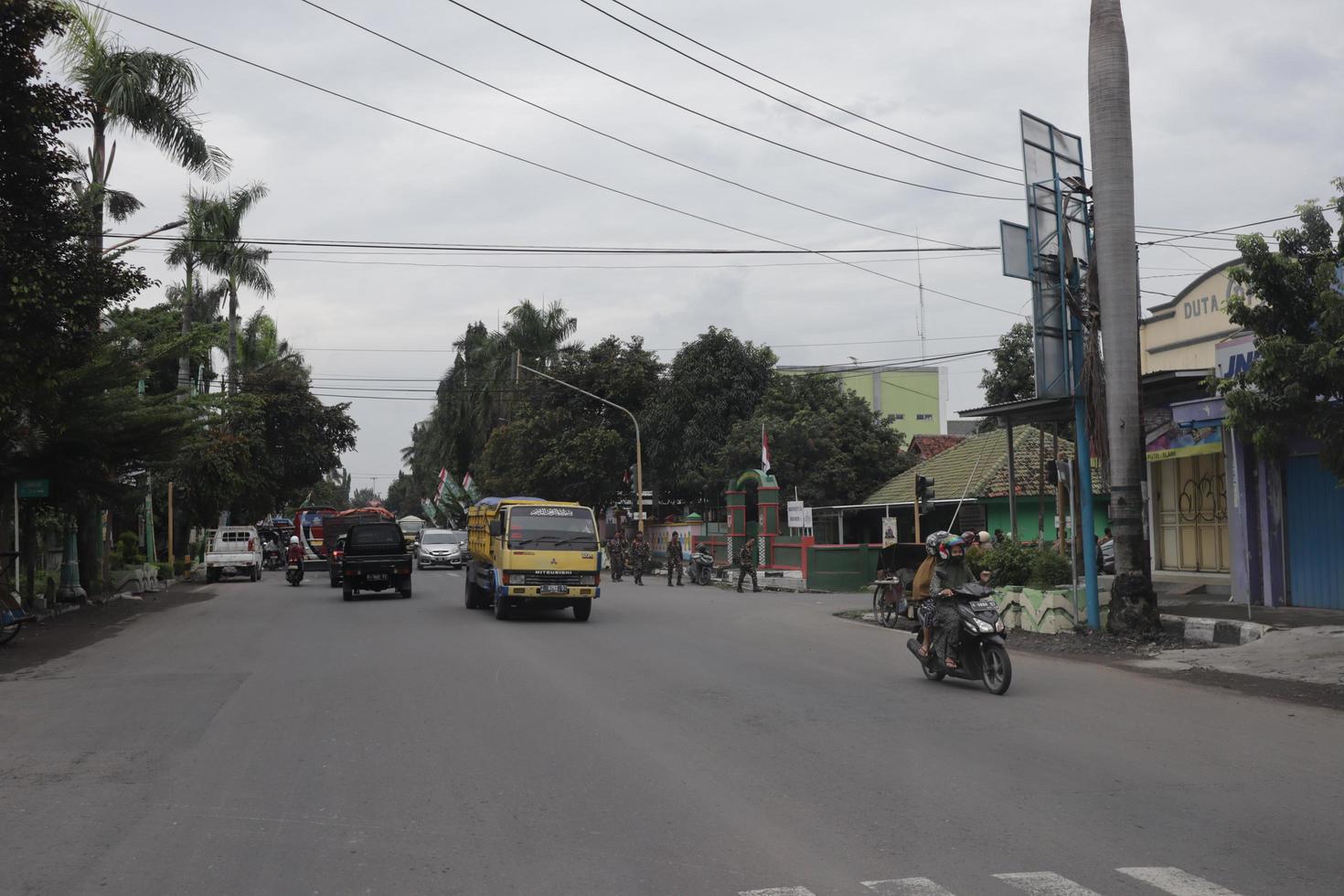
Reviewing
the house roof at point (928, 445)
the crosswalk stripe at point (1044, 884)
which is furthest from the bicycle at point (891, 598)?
the house roof at point (928, 445)

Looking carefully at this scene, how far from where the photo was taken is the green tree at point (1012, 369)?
3900 centimetres

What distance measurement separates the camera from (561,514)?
2172 cm

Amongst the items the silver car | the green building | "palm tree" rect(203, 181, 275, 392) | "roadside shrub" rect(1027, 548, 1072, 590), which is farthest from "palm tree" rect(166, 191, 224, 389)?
the green building

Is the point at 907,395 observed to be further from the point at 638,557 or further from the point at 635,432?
the point at 638,557

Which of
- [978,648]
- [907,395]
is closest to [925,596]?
[978,648]

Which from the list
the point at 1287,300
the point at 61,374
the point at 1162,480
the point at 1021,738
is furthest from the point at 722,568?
the point at 1021,738

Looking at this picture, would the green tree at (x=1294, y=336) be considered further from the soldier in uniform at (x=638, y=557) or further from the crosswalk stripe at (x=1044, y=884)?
the soldier in uniform at (x=638, y=557)

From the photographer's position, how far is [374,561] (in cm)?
2805

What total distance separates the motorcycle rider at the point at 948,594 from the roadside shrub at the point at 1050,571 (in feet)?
20.8

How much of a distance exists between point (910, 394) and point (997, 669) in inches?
2981

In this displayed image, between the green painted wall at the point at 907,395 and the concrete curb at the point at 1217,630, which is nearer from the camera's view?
the concrete curb at the point at 1217,630

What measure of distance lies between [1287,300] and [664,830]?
10685 millimetres

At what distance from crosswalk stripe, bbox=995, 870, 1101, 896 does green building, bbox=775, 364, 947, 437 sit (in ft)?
258

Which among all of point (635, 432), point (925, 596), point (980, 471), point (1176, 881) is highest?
point (635, 432)
